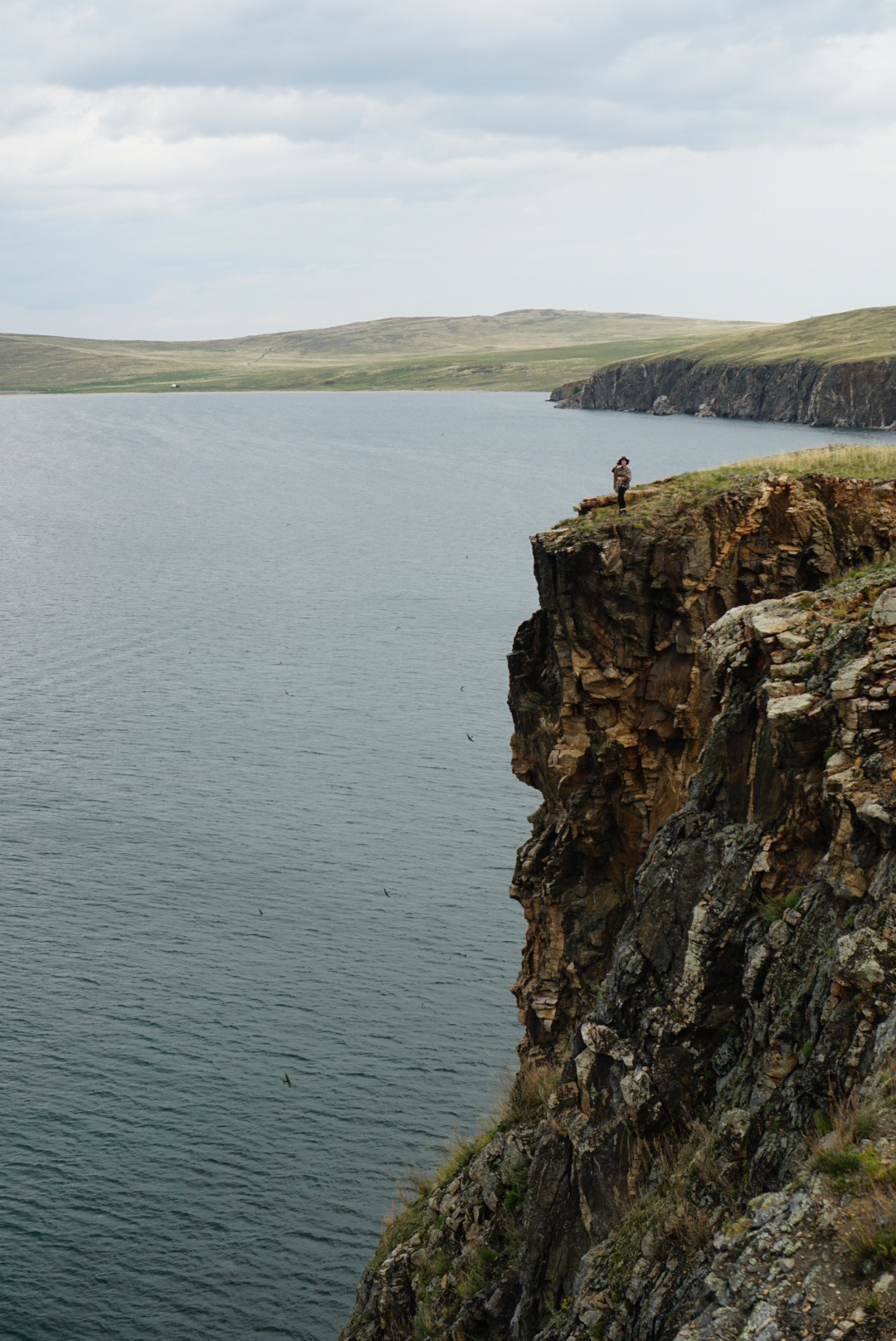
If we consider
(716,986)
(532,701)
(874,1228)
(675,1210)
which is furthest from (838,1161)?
(532,701)

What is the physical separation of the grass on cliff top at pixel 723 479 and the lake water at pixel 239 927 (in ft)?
83.4

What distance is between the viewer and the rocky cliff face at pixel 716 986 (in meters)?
12.9

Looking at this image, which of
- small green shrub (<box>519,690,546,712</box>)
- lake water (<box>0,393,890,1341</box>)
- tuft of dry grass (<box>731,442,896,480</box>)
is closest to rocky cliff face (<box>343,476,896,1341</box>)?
tuft of dry grass (<box>731,442,896,480</box>)

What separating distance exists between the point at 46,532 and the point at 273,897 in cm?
9957

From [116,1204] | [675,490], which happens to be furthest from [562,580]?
[116,1204]

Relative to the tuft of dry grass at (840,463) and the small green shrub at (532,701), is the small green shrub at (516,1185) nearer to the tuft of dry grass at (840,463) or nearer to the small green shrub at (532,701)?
the small green shrub at (532,701)

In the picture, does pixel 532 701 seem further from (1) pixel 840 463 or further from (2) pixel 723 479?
(1) pixel 840 463

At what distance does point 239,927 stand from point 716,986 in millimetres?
44386

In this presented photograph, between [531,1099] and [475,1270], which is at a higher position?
[531,1099]

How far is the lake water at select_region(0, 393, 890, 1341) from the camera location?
40.6 metres

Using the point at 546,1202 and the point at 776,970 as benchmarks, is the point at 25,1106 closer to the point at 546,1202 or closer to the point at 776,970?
the point at 546,1202

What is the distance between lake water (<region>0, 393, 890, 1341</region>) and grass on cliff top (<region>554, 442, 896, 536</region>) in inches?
1001

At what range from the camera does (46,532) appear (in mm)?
146500

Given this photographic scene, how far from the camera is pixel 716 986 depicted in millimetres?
17031
